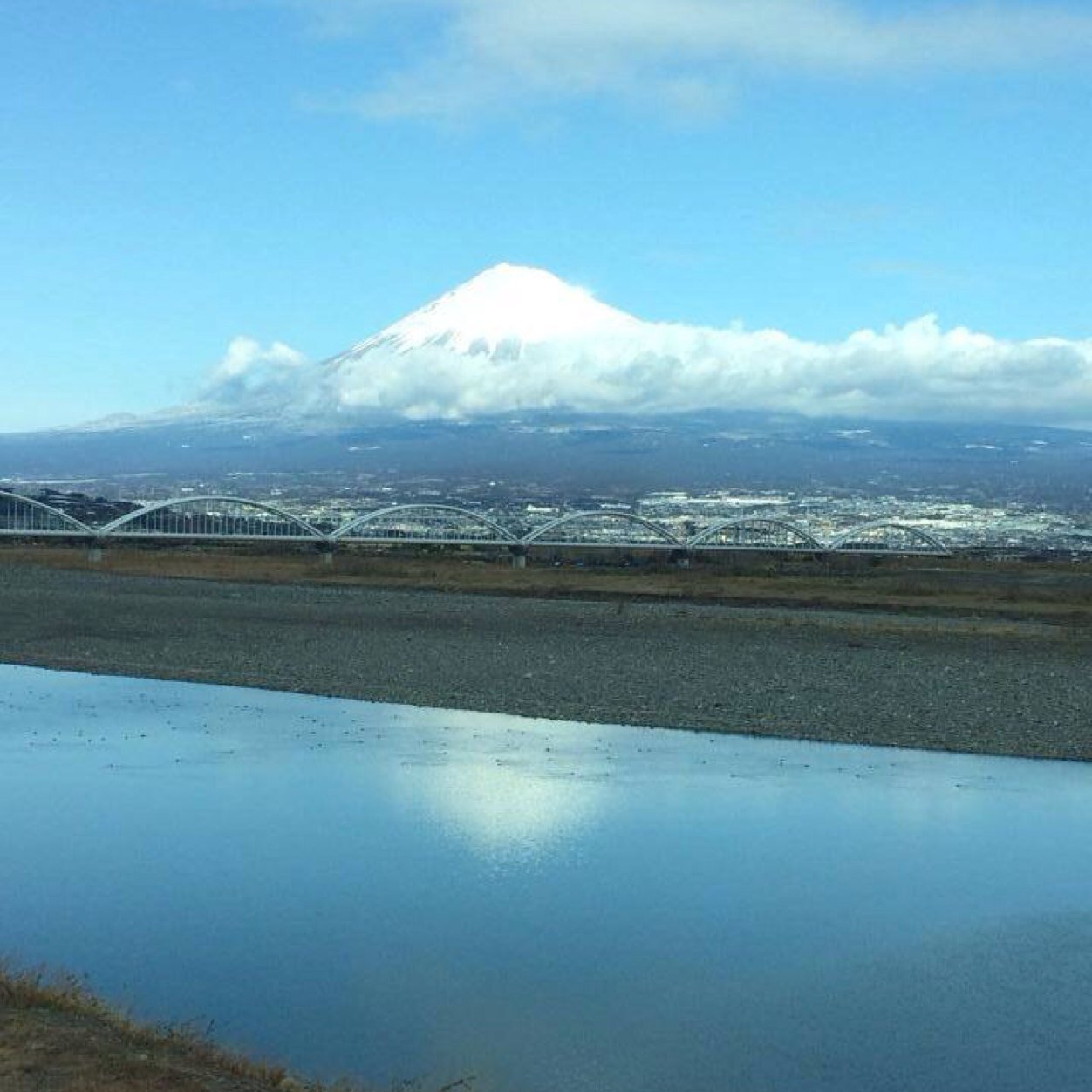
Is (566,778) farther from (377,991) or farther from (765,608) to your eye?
(765,608)

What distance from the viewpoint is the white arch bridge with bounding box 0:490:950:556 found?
74.3 m

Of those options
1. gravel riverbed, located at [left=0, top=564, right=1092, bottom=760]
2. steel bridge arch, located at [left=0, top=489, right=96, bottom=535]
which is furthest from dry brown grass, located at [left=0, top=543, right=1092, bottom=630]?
gravel riverbed, located at [left=0, top=564, right=1092, bottom=760]

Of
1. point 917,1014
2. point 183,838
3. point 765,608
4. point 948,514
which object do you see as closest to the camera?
point 917,1014

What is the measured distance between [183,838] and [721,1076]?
7504 mm

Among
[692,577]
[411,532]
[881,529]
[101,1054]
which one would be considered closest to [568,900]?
[101,1054]

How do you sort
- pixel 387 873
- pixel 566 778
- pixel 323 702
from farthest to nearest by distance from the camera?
pixel 323 702, pixel 566 778, pixel 387 873

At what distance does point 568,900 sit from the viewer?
557 inches

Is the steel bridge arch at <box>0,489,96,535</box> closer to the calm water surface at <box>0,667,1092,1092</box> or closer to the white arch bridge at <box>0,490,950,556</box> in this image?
the white arch bridge at <box>0,490,950,556</box>

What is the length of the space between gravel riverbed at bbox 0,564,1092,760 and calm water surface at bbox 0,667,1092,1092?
100 inches

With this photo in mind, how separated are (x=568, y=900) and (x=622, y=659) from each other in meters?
16.9

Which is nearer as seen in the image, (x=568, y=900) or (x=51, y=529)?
(x=568, y=900)

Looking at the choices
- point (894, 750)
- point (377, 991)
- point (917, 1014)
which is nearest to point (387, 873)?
point (377, 991)

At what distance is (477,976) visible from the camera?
1189 cm

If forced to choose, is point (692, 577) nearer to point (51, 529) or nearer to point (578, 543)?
point (578, 543)
